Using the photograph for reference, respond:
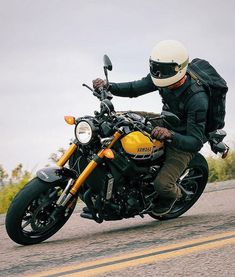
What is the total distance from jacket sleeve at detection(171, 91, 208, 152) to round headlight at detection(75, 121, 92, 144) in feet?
2.66

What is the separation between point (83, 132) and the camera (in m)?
5.84

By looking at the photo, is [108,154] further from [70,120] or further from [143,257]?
[143,257]

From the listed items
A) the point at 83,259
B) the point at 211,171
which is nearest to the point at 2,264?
the point at 83,259

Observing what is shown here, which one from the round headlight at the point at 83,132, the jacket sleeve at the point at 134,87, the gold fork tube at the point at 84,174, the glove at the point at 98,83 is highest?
the glove at the point at 98,83

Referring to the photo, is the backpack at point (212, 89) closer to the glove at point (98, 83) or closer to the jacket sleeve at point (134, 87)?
the jacket sleeve at point (134, 87)

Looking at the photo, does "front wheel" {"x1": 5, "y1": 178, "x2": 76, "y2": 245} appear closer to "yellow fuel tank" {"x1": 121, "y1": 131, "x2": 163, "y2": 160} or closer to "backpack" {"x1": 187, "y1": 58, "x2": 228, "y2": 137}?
"yellow fuel tank" {"x1": 121, "y1": 131, "x2": 163, "y2": 160}

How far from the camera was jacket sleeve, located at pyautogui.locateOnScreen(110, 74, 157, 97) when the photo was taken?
6.94 metres

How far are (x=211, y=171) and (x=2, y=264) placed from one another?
21.7ft

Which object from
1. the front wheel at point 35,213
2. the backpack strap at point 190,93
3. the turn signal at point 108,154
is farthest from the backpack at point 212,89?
the front wheel at point 35,213

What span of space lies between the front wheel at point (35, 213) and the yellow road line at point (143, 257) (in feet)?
3.21

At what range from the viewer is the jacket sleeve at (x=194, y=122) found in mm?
6125

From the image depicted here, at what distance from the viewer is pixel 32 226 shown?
583 centimetres

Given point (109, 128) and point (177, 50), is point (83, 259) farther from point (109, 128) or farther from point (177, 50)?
point (177, 50)

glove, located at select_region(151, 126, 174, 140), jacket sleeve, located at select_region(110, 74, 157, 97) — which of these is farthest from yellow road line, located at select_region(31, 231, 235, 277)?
jacket sleeve, located at select_region(110, 74, 157, 97)
